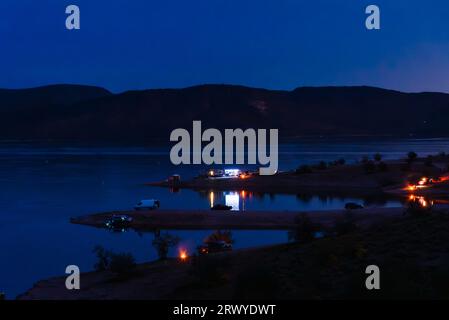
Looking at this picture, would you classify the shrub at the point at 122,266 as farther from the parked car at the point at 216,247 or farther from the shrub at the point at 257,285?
the shrub at the point at 257,285

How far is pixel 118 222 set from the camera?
37.5m

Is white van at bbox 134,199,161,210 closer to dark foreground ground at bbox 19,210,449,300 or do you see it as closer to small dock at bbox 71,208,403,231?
small dock at bbox 71,208,403,231

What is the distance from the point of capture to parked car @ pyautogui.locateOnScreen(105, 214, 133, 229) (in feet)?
122

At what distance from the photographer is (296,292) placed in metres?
14.2

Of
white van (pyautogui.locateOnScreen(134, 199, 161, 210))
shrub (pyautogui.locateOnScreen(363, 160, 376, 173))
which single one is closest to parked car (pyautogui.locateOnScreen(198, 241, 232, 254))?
white van (pyautogui.locateOnScreen(134, 199, 161, 210))

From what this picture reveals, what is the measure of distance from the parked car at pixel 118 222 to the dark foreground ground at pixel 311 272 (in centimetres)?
1432

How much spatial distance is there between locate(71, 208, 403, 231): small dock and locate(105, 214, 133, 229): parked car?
379mm

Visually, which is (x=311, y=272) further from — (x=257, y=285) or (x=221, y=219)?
(x=221, y=219)

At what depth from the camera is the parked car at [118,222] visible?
37.2m

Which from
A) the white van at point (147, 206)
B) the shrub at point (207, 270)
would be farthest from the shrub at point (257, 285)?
the white van at point (147, 206)

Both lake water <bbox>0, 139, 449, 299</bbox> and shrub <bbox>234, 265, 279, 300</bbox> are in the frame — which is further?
lake water <bbox>0, 139, 449, 299</bbox>

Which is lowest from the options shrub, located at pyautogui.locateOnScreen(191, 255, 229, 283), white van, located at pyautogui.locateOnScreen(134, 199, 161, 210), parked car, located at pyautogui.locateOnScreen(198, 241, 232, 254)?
shrub, located at pyautogui.locateOnScreen(191, 255, 229, 283)
